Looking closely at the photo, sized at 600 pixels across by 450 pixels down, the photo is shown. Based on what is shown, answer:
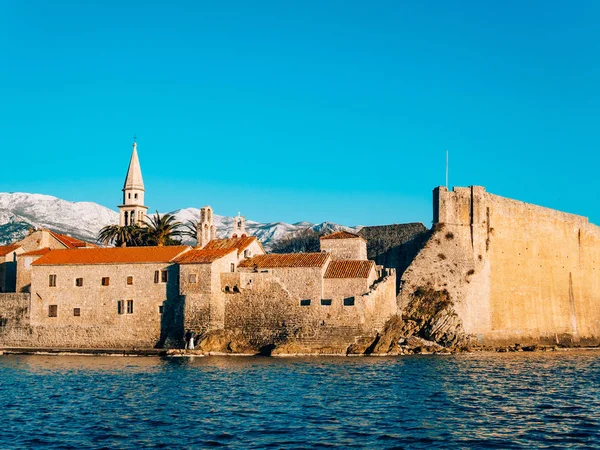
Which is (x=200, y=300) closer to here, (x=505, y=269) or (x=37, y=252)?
(x=37, y=252)

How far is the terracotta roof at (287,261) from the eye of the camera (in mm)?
49312

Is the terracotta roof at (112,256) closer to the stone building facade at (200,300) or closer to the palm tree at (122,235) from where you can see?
the stone building facade at (200,300)

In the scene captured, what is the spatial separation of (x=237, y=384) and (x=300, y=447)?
1271 cm

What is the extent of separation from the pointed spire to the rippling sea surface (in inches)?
1180

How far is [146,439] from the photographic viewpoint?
22766 millimetres

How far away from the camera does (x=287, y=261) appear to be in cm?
4978

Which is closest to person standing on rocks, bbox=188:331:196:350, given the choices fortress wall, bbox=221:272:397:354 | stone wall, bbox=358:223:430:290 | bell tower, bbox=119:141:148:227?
fortress wall, bbox=221:272:397:354

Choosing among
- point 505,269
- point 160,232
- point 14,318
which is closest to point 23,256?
point 14,318

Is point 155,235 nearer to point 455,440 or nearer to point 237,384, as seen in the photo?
point 237,384

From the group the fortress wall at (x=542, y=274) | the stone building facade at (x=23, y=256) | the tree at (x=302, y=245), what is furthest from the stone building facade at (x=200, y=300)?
the tree at (x=302, y=245)

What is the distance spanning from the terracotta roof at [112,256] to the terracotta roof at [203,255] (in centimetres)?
75

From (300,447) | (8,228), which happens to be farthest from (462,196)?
(8,228)

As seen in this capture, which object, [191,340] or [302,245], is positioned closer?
[191,340]

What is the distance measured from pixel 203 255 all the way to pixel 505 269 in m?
24.6
